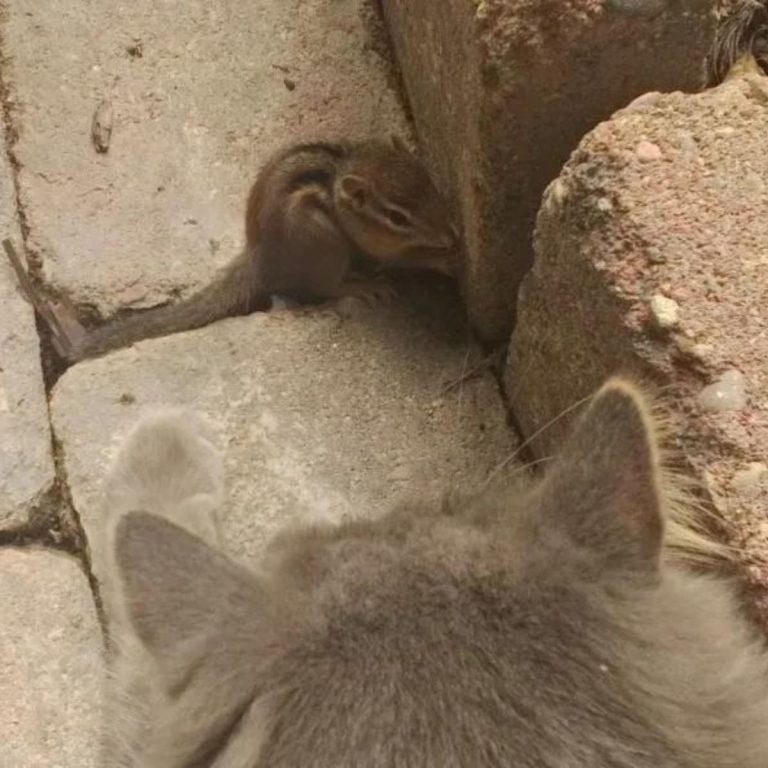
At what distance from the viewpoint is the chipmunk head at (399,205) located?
Answer: 10.3 feet

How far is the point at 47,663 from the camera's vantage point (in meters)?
2.66

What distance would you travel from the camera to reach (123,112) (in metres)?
3.33

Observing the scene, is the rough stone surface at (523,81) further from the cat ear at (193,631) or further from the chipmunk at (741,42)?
the cat ear at (193,631)

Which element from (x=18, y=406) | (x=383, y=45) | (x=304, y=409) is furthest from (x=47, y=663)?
(x=383, y=45)

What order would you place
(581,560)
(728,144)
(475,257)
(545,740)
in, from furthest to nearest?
(475,257) → (728,144) → (581,560) → (545,740)

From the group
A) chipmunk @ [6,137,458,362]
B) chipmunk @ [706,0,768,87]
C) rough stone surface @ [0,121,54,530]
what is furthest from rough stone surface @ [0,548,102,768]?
chipmunk @ [706,0,768,87]

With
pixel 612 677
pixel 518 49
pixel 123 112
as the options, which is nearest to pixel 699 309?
pixel 518 49

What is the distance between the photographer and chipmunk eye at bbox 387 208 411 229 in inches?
124

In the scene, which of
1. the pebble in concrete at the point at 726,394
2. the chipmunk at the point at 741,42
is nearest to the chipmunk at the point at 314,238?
the chipmunk at the point at 741,42

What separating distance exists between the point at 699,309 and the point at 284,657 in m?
0.96

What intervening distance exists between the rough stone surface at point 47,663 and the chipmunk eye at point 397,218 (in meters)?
1.15

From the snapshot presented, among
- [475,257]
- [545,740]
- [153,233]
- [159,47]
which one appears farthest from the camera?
[159,47]

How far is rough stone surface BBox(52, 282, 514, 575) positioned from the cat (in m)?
1.11

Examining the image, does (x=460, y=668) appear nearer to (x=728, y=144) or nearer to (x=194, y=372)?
(x=728, y=144)
